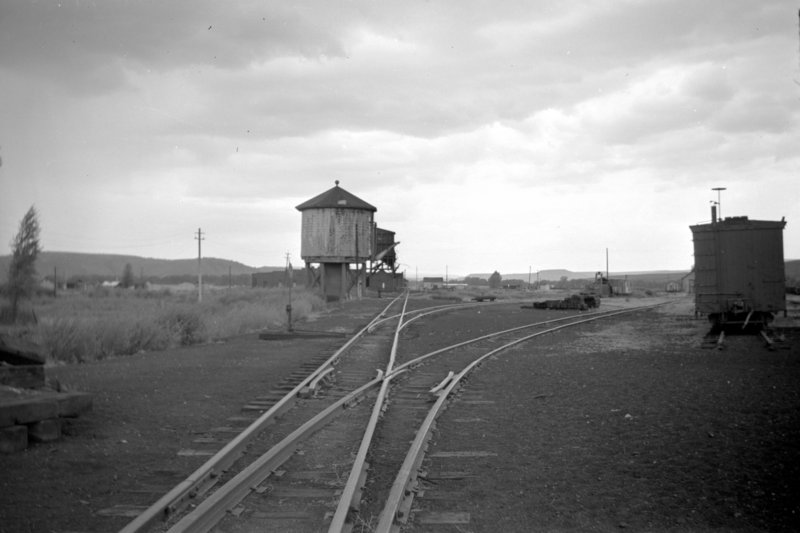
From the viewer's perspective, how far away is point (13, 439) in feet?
19.6

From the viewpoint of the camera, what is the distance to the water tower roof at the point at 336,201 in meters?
38.3

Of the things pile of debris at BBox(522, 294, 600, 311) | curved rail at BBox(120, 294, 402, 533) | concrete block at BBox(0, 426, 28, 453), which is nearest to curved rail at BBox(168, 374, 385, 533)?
curved rail at BBox(120, 294, 402, 533)

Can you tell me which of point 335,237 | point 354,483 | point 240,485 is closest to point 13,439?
point 240,485

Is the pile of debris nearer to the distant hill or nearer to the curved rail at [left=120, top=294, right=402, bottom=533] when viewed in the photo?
the curved rail at [left=120, top=294, right=402, bottom=533]

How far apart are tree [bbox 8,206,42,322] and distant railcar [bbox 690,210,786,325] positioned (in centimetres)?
1855

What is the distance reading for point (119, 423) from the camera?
7379 mm

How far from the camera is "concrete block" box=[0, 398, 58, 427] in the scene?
5.95 m

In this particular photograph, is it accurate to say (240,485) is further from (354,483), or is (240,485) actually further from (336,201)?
(336,201)

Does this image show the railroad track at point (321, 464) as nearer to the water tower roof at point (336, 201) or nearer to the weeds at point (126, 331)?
the weeds at point (126, 331)

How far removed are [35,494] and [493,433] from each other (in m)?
4.61

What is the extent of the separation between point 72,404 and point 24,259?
28.3 feet

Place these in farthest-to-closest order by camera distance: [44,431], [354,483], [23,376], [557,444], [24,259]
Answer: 1. [24,259]
2. [23,376]
3. [557,444]
4. [44,431]
5. [354,483]

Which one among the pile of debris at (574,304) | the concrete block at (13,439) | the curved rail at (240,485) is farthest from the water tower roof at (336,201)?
the concrete block at (13,439)

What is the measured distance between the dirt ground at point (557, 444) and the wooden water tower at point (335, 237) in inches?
995
